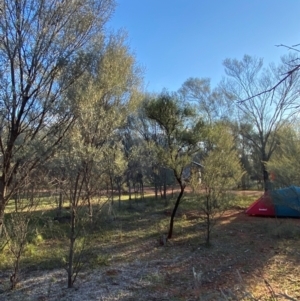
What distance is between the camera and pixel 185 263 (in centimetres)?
636

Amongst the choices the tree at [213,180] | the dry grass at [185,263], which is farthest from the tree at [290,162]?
the tree at [213,180]

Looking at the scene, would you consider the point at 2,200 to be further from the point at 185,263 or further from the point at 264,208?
the point at 264,208

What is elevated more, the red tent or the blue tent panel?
the blue tent panel

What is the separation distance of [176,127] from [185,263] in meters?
3.79

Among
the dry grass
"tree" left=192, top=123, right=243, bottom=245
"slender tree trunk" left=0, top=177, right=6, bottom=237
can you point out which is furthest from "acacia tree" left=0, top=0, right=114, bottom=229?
"tree" left=192, top=123, right=243, bottom=245

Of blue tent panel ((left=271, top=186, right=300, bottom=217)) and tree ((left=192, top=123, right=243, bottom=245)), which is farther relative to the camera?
blue tent panel ((left=271, top=186, right=300, bottom=217))

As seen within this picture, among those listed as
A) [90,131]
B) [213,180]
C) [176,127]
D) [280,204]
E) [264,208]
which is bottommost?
[264,208]

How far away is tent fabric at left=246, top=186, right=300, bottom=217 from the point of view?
1036cm

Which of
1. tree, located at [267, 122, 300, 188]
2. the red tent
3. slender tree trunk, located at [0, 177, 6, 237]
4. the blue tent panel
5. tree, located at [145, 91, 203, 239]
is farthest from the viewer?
the red tent

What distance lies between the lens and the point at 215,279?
5281 millimetres

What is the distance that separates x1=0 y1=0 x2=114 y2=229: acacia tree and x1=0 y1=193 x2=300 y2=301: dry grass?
2267 mm

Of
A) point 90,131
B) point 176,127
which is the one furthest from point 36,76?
point 176,127

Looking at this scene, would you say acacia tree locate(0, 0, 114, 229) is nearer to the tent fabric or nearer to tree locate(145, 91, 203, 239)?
tree locate(145, 91, 203, 239)

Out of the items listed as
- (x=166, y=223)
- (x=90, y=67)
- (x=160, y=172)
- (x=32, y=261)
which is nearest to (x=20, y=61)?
(x=90, y=67)
